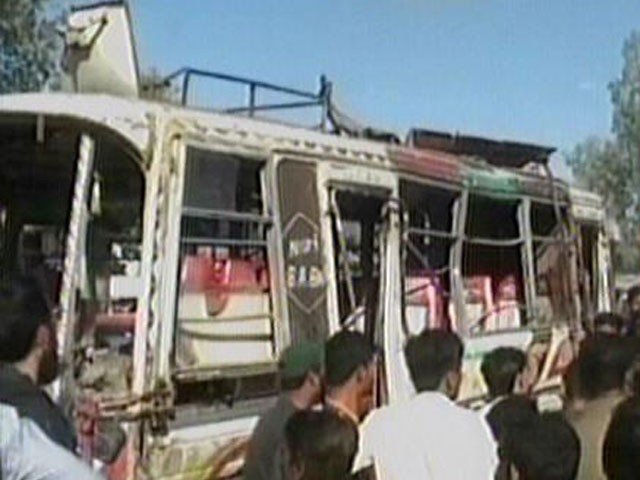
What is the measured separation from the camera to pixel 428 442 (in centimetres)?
416

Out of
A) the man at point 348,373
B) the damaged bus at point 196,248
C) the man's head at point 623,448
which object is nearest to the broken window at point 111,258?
the damaged bus at point 196,248

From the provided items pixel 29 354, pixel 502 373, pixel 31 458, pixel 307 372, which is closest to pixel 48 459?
pixel 31 458

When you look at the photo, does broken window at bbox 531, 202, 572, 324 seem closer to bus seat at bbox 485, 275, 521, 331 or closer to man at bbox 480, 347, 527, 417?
bus seat at bbox 485, 275, 521, 331

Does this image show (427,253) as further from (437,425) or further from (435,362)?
(437,425)

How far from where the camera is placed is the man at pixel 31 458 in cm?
276

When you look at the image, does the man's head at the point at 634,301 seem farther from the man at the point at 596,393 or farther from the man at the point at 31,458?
the man at the point at 31,458

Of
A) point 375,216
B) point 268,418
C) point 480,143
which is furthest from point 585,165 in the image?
point 268,418

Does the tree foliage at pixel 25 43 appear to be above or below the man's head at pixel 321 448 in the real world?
above

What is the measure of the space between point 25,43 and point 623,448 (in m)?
17.3

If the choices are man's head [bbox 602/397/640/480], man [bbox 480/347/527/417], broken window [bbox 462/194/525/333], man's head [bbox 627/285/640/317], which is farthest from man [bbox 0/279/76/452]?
man's head [bbox 627/285/640/317]

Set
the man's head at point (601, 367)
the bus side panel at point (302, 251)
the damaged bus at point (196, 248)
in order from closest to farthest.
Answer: the man's head at point (601, 367) < the damaged bus at point (196, 248) < the bus side panel at point (302, 251)

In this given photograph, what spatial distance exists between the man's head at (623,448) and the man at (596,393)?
41cm

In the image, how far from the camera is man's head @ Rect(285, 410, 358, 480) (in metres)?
3.73

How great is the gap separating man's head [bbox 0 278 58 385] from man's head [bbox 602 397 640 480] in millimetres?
1459
